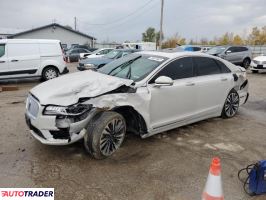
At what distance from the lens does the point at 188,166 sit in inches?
157

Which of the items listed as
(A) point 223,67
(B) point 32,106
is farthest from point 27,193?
(A) point 223,67

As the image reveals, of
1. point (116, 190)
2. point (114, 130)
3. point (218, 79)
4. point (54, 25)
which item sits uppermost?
point (54, 25)

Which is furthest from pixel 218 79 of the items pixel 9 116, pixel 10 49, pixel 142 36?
pixel 142 36

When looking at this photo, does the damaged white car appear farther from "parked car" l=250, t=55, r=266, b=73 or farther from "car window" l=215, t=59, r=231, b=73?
"parked car" l=250, t=55, r=266, b=73

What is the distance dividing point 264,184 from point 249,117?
11.8ft

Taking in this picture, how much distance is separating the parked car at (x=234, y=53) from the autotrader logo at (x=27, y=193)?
53.6 ft

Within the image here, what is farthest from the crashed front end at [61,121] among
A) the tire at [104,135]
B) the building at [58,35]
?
the building at [58,35]

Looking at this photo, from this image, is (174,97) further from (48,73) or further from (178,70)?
(48,73)

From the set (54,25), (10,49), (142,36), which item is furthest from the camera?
(142,36)

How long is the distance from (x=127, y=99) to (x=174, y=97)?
1.00 m

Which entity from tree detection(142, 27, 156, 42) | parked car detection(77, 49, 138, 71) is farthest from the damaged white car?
tree detection(142, 27, 156, 42)

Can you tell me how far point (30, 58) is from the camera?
11.2 m

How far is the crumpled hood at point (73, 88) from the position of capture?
3852mm

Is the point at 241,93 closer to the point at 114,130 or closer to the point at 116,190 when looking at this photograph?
the point at 114,130
